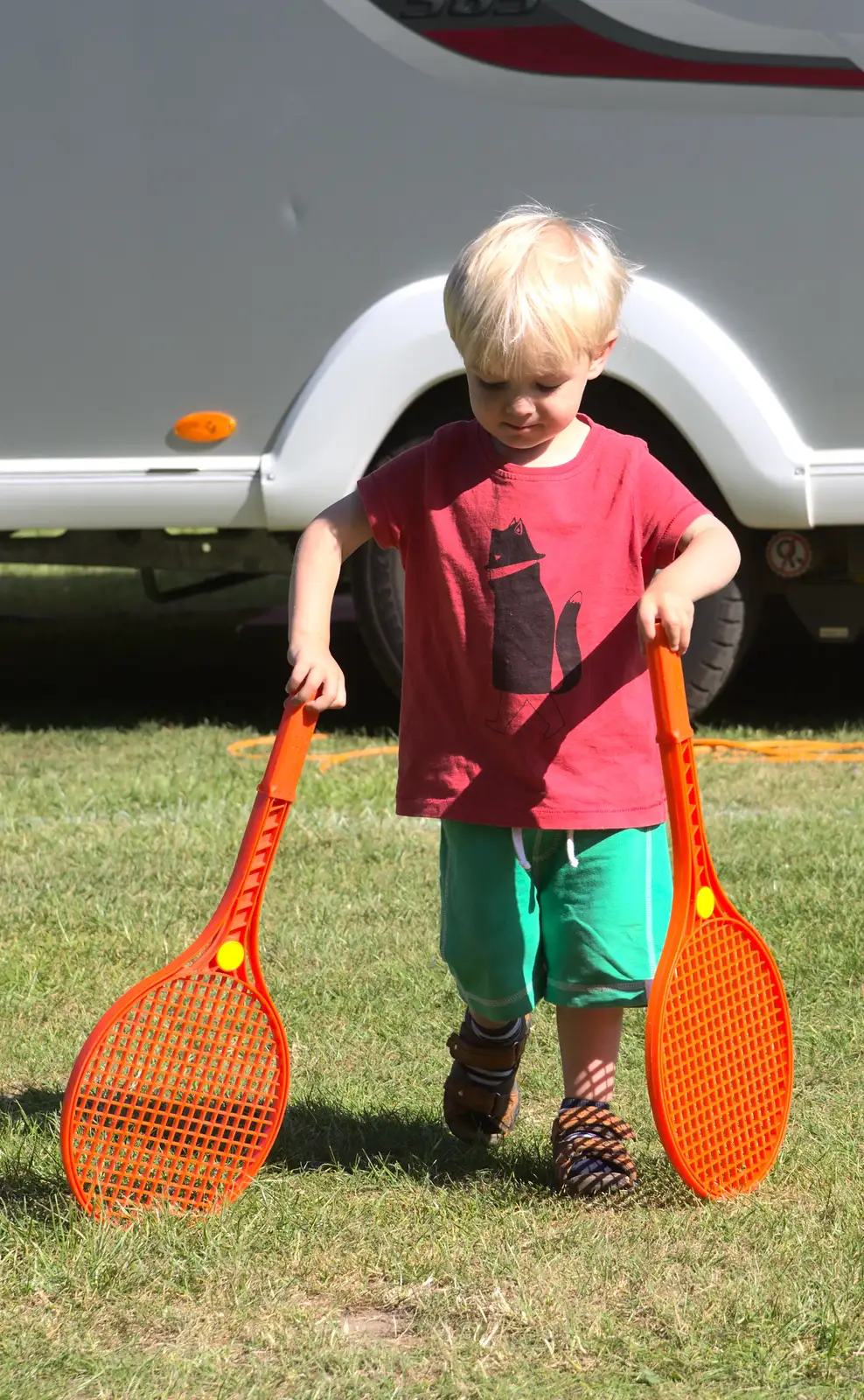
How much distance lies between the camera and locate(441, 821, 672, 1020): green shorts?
2611mm

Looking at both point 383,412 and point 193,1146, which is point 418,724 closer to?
point 193,1146

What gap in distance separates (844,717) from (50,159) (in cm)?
→ 325

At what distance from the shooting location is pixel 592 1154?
2584mm

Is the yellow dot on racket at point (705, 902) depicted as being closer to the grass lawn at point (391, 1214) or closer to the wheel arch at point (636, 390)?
the grass lawn at point (391, 1214)

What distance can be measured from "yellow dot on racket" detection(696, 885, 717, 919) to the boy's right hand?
0.59 m

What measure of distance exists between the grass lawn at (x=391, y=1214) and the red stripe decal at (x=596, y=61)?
232cm

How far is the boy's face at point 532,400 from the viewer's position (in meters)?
2.48

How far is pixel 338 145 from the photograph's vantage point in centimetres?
538

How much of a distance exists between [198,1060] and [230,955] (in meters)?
0.21

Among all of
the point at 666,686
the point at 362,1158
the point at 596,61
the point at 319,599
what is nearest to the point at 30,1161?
the point at 362,1158

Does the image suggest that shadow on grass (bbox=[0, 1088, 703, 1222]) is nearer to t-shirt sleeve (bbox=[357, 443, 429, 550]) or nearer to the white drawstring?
the white drawstring

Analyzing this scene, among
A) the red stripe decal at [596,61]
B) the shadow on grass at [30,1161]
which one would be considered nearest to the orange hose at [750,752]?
the red stripe decal at [596,61]

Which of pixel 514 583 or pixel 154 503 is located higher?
pixel 514 583

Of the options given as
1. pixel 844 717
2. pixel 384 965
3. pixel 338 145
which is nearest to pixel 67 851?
pixel 384 965
